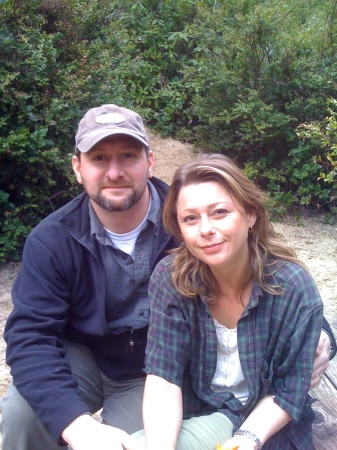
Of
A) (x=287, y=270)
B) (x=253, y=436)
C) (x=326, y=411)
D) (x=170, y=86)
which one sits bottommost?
(x=326, y=411)

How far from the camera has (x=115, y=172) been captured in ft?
7.80

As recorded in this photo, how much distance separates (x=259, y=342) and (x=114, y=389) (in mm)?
923

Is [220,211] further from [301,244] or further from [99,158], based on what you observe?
[301,244]

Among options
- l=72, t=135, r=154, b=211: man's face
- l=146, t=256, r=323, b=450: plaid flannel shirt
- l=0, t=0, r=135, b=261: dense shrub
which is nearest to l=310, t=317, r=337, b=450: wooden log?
l=146, t=256, r=323, b=450: plaid flannel shirt

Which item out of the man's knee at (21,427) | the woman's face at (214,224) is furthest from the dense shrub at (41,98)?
the woman's face at (214,224)

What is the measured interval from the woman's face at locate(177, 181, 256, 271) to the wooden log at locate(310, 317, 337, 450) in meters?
0.80

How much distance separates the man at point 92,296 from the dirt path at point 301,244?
1286 millimetres

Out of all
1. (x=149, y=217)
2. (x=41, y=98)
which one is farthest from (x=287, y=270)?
(x=41, y=98)

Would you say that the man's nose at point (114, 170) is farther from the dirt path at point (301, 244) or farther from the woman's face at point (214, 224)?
the dirt path at point (301, 244)

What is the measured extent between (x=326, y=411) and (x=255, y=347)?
62cm

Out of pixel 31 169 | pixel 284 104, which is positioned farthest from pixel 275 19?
pixel 31 169

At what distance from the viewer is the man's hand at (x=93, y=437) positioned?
1.96 m

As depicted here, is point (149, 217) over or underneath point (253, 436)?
over

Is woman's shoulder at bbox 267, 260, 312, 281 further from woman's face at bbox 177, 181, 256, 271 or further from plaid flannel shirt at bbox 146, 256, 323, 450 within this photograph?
woman's face at bbox 177, 181, 256, 271
